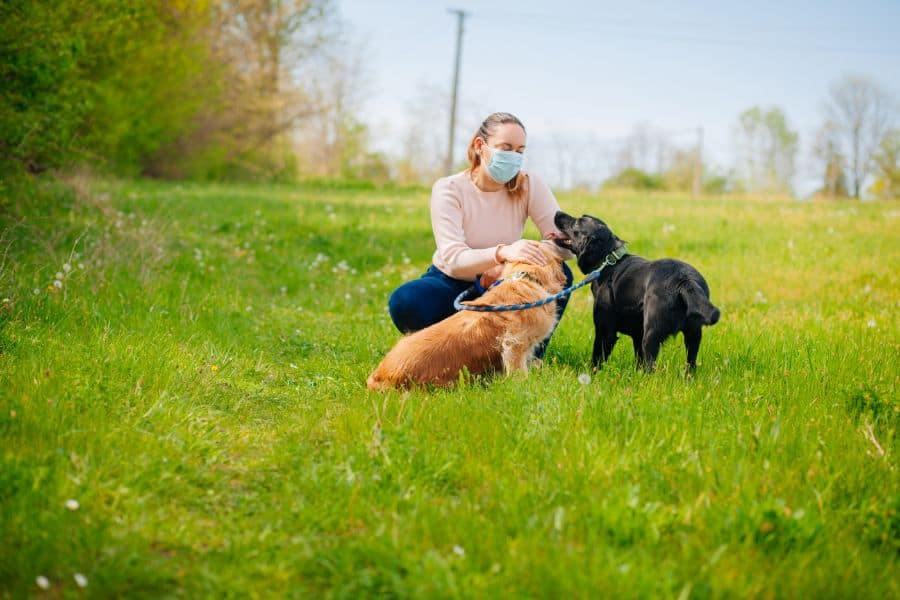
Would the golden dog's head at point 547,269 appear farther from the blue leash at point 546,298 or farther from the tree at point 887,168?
the tree at point 887,168

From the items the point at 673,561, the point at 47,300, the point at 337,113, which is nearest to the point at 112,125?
the point at 47,300

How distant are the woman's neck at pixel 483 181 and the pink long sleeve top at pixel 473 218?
27mm

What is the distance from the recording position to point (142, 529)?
8.96 feet

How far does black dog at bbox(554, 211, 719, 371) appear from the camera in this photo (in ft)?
14.2

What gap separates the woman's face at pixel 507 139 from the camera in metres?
4.93

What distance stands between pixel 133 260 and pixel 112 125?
33.4 feet

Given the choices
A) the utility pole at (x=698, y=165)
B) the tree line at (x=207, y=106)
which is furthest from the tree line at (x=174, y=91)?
the utility pole at (x=698, y=165)

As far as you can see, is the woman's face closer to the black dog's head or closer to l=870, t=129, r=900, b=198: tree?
the black dog's head

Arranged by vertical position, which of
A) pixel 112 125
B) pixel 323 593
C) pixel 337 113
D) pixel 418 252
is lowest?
pixel 323 593

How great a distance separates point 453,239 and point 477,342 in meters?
1.04

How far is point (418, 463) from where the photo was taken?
Result: 323cm

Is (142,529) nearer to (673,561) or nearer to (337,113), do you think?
(673,561)

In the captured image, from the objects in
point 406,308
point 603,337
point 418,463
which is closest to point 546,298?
point 603,337

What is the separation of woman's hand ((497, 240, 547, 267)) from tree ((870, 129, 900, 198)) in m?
36.5
